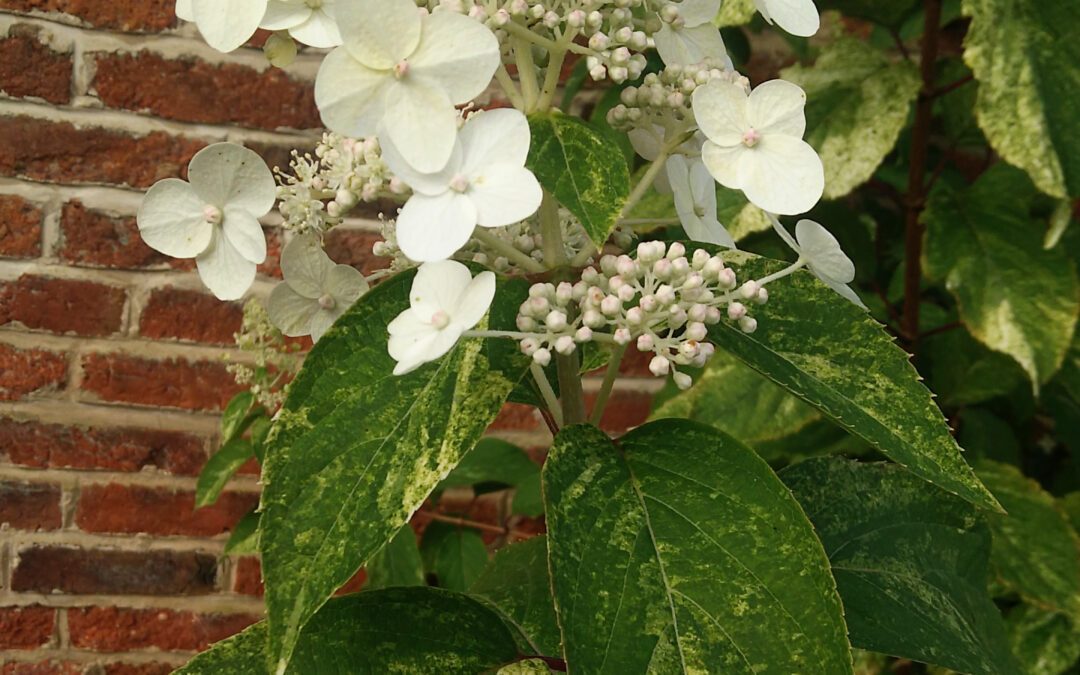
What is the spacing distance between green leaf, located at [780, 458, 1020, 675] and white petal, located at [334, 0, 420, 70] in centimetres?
40

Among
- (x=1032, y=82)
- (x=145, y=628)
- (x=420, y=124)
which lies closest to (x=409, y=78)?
(x=420, y=124)

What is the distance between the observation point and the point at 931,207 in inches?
36.6

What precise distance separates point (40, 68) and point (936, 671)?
3.87ft

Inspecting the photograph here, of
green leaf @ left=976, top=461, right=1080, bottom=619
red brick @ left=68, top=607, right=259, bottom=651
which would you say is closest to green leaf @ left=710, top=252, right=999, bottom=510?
green leaf @ left=976, top=461, right=1080, bottom=619

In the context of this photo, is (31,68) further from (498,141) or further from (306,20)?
(498,141)

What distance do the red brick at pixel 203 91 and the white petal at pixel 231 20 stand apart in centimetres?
70

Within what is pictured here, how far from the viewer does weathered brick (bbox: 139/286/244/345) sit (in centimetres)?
108

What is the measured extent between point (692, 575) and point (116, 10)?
95cm

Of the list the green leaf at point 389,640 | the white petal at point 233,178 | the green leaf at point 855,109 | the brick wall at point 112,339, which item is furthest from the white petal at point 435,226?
the brick wall at point 112,339

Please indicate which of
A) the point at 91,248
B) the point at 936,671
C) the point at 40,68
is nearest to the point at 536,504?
the point at 936,671

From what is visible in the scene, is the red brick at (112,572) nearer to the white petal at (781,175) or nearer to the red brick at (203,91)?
the red brick at (203,91)

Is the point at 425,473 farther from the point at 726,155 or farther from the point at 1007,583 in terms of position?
the point at 1007,583

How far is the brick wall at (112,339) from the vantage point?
3.32 feet

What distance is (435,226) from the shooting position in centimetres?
38
